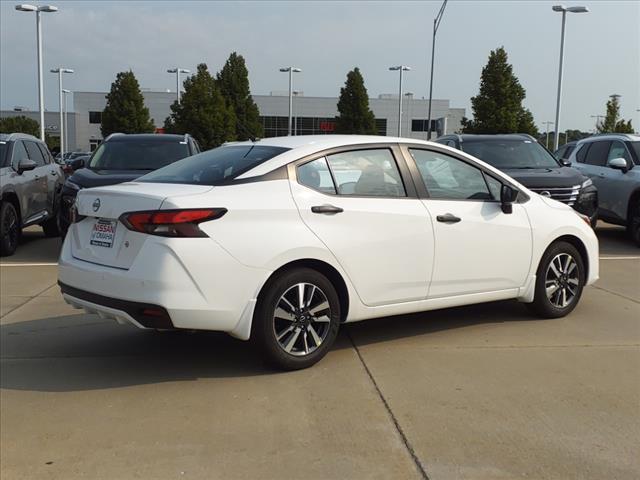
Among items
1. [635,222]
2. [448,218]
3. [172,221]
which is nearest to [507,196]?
[448,218]

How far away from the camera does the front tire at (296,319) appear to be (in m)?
4.38

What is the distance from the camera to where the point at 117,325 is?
5898mm

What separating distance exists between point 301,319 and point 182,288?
2.91ft

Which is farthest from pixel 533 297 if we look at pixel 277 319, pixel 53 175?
pixel 53 175

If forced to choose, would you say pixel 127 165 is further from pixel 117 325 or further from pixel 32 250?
pixel 117 325

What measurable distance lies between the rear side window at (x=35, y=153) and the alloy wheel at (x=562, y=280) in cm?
875

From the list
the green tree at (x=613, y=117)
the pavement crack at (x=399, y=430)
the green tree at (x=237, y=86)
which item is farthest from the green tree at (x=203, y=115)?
the pavement crack at (x=399, y=430)

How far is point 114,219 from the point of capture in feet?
14.2

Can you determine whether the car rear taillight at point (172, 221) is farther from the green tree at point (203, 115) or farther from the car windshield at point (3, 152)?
the green tree at point (203, 115)

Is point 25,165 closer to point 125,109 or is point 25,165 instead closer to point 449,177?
point 449,177

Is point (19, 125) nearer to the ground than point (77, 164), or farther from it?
farther from it

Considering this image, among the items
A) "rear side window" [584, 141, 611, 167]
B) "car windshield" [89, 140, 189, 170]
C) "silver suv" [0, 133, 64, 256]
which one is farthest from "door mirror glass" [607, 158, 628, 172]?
"silver suv" [0, 133, 64, 256]

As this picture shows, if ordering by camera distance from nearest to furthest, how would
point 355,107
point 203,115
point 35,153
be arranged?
point 35,153
point 203,115
point 355,107

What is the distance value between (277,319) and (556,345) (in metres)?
2.32
